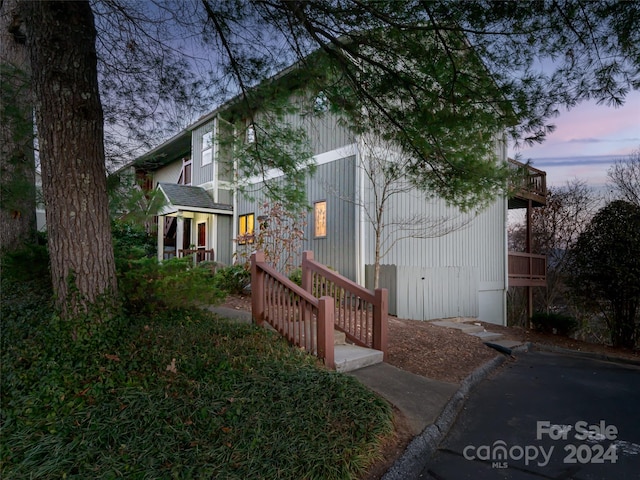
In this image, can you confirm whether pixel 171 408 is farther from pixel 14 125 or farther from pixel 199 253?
A: pixel 199 253

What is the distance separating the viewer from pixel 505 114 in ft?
13.6

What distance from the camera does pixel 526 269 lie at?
15.0 meters

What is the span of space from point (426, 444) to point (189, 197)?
1209cm

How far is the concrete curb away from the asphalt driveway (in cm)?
5

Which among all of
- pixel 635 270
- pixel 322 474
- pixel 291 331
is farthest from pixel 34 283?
pixel 635 270

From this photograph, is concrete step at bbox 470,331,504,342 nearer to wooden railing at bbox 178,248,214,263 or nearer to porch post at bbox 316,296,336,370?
porch post at bbox 316,296,336,370

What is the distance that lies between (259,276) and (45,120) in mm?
2884

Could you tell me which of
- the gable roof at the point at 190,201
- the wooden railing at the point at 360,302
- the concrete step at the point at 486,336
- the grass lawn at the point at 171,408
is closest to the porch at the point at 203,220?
the gable roof at the point at 190,201

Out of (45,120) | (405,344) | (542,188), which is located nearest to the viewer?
(45,120)

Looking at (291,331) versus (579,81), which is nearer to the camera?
(579,81)

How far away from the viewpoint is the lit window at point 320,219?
1036 cm

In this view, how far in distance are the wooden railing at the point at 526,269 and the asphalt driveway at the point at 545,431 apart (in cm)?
937

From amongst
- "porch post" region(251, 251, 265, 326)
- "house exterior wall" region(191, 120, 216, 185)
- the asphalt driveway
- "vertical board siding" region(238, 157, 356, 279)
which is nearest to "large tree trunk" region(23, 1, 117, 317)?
"porch post" region(251, 251, 265, 326)

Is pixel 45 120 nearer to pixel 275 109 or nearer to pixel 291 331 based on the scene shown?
pixel 275 109
